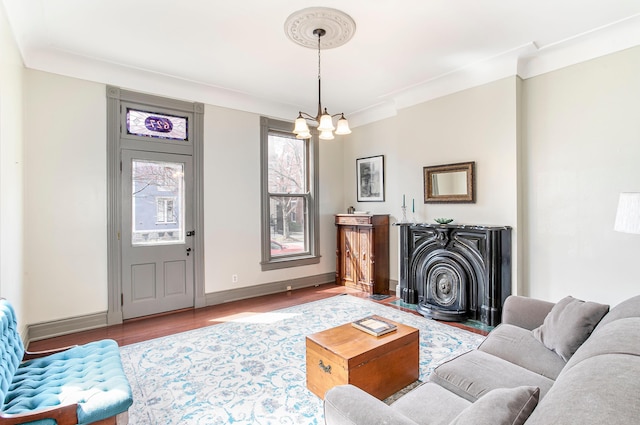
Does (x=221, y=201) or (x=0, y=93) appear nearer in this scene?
(x=0, y=93)

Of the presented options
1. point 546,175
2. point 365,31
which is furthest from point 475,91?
point 365,31

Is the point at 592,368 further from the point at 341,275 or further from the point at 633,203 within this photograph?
the point at 341,275

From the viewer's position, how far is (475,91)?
3994 millimetres

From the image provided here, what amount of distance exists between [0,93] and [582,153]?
5299 millimetres

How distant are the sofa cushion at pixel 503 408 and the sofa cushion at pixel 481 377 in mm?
698

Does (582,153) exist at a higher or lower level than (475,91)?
lower

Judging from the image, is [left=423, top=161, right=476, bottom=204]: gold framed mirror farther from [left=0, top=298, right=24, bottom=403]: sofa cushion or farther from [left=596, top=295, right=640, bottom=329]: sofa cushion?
[left=0, top=298, right=24, bottom=403]: sofa cushion

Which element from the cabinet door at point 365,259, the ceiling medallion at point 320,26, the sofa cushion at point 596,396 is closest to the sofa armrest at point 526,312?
the sofa cushion at point 596,396

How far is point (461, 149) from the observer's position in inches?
163

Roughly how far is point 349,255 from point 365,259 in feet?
1.35

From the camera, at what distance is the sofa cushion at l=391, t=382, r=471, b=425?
141 cm

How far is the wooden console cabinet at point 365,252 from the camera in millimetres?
5180

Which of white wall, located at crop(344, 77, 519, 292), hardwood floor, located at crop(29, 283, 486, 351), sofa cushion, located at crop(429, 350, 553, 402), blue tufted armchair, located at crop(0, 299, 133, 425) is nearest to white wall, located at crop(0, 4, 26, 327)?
hardwood floor, located at crop(29, 283, 486, 351)

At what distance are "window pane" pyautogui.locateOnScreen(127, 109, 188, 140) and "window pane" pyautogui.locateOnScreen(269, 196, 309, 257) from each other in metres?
1.73
